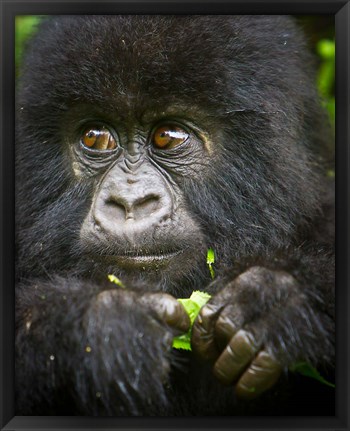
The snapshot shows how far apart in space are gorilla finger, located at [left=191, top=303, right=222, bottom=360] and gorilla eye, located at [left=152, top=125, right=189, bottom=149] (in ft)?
3.32

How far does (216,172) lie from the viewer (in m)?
3.33

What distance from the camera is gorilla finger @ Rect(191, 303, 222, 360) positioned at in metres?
2.59

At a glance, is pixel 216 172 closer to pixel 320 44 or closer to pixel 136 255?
pixel 136 255

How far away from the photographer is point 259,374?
2.54 metres

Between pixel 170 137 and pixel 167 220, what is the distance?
482mm

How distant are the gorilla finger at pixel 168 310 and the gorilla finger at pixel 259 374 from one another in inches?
11.8

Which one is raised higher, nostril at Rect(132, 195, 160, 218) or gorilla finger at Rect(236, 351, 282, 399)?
nostril at Rect(132, 195, 160, 218)

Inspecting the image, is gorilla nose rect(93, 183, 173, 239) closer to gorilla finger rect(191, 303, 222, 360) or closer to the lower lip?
the lower lip

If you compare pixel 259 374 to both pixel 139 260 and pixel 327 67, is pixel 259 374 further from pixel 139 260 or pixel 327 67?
pixel 327 67

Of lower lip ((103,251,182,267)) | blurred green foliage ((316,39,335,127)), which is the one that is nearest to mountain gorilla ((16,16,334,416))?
lower lip ((103,251,182,267))

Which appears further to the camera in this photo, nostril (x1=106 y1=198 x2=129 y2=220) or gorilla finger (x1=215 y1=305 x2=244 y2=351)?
nostril (x1=106 y1=198 x2=129 y2=220)

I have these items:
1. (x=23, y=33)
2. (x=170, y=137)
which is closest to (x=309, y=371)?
(x=170, y=137)
